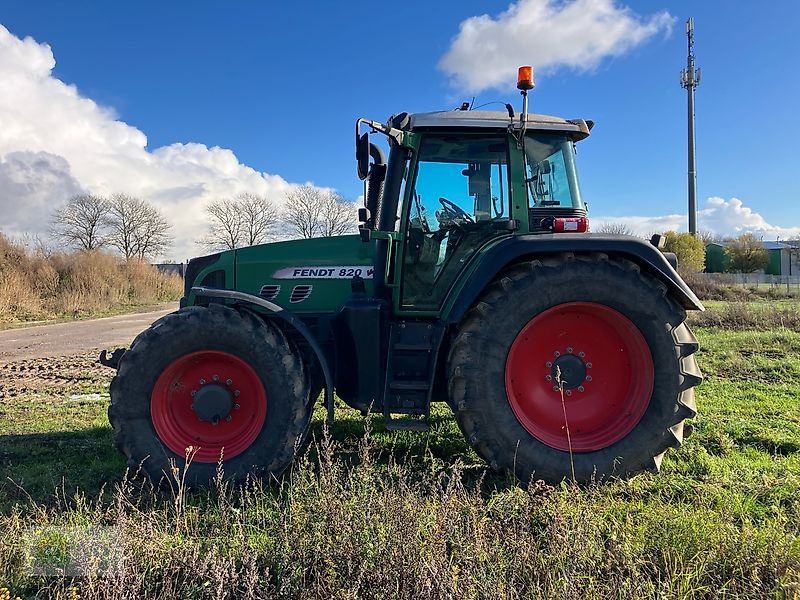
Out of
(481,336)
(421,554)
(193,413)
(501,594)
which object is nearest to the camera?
(501,594)

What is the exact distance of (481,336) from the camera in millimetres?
3389

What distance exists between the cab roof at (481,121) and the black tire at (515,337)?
3.37ft

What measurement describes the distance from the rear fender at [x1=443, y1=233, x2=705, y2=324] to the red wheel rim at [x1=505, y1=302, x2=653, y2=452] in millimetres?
383

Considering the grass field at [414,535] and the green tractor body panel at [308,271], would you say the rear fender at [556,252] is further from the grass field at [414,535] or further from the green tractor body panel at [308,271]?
the grass field at [414,535]

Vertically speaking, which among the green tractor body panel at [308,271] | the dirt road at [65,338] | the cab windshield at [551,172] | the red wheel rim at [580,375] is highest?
the cab windshield at [551,172]

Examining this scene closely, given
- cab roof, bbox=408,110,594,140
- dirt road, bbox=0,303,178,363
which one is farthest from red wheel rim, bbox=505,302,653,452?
dirt road, bbox=0,303,178,363

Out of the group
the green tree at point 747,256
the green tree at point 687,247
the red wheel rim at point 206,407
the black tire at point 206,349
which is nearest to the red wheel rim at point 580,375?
the black tire at point 206,349

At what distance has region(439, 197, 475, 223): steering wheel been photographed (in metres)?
3.87

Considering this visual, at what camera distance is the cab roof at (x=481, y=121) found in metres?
3.74

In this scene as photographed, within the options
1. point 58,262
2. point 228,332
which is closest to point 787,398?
point 228,332

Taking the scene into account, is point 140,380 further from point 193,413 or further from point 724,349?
point 724,349

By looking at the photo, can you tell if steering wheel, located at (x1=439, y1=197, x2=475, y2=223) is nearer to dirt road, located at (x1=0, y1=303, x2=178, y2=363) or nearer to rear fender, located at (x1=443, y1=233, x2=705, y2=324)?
rear fender, located at (x1=443, y1=233, x2=705, y2=324)

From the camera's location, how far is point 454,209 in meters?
3.87

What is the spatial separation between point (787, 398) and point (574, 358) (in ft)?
12.2
